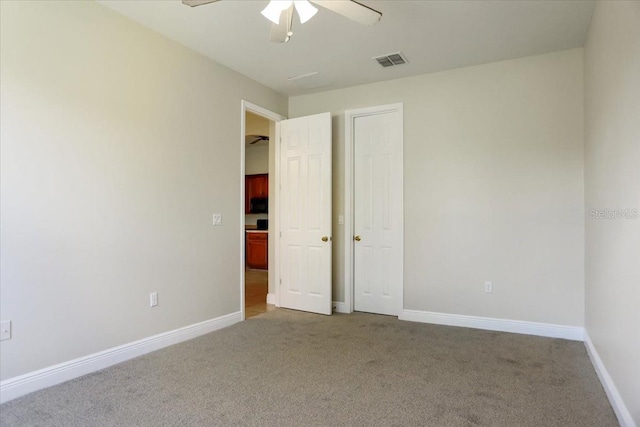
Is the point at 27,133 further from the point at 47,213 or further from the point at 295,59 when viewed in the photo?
the point at 295,59

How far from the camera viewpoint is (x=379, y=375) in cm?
260

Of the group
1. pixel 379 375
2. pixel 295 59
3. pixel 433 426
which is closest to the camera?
pixel 433 426

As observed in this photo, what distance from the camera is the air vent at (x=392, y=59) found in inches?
141

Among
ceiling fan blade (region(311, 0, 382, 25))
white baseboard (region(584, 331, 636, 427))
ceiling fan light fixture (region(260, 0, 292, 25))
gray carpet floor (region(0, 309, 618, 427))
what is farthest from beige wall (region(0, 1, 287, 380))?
white baseboard (region(584, 331, 636, 427))

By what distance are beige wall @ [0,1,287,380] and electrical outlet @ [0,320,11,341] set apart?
0.04m

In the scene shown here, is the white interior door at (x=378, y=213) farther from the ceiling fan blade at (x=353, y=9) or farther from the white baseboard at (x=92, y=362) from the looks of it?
the ceiling fan blade at (x=353, y=9)

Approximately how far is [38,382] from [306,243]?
9.02ft

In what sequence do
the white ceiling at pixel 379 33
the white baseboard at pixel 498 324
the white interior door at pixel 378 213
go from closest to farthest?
the white ceiling at pixel 379 33 < the white baseboard at pixel 498 324 < the white interior door at pixel 378 213

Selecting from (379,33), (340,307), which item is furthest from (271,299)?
(379,33)

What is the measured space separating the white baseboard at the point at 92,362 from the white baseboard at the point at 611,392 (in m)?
3.18

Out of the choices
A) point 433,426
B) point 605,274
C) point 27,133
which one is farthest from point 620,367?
point 27,133

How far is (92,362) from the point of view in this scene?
2666mm

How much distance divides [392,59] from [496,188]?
5.48ft

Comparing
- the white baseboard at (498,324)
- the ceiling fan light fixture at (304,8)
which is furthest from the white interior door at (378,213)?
the ceiling fan light fixture at (304,8)
